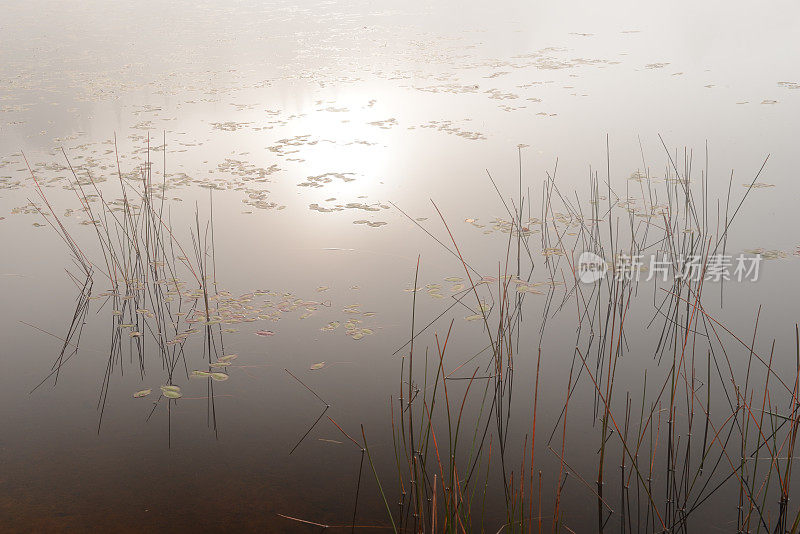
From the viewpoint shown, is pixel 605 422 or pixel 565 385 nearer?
pixel 605 422

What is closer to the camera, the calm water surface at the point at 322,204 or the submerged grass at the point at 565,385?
the submerged grass at the point at 565,385

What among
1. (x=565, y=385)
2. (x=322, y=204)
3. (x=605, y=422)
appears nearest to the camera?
(x=605, y=422)

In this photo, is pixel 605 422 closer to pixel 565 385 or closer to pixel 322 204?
pixel 565 385

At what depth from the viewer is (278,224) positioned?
3477 mm

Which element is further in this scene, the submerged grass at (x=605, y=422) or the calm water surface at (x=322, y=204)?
the calm water surface at (x=322, y=204)

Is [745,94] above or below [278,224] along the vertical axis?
above

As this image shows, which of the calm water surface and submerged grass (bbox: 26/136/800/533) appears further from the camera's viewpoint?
the calm water surface

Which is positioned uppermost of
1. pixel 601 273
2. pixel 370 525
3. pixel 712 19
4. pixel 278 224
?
pixel 712 19

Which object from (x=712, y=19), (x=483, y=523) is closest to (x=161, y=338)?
(x=483, y=523)

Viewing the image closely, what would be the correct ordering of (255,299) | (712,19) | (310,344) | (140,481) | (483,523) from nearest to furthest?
(483,523)
(140,481)
(310,344)
(255,299)
(712,19)

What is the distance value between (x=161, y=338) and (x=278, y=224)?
44.2 inches

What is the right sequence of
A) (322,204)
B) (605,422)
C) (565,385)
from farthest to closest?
(322,204) < (565,385) < (605,422)

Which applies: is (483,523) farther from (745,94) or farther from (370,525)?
(745,94)

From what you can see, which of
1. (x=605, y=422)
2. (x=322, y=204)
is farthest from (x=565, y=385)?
(x=322, y=204)
